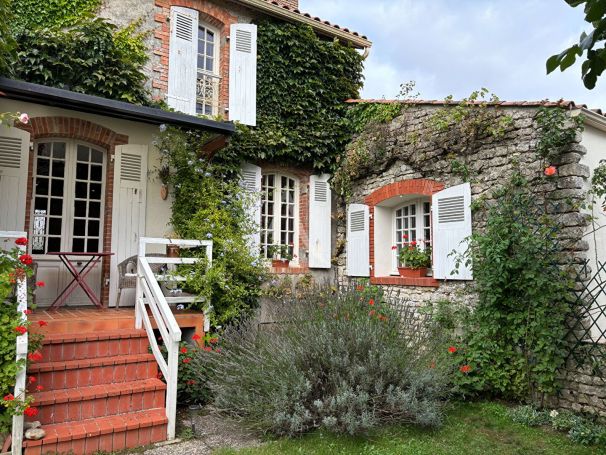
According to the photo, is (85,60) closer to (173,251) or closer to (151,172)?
(151,172)

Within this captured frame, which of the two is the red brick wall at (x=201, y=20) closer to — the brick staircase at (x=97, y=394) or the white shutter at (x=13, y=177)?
the white shutter at (x=13, y=177)

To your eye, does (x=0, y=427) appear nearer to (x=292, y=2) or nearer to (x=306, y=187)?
(x=306, y=187)

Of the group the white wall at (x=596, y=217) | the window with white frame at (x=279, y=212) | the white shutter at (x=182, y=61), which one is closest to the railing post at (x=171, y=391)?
the window with white frame at (x=279, y=212)

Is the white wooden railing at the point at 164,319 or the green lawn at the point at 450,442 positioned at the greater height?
the white wooden railing at the point at 164,319

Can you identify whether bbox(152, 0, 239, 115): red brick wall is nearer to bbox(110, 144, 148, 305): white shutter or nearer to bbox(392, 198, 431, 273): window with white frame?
bbox(110, 144, 148, 305): white shutter

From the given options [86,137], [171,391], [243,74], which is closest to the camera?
[171,391]

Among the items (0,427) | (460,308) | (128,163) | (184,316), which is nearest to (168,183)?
(128,163)

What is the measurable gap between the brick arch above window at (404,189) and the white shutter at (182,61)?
340 cm

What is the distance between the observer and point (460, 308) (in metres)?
6.36

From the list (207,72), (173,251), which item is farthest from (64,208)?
(207,72)

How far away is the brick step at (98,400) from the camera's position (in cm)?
400

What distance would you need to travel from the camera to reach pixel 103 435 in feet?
12.9

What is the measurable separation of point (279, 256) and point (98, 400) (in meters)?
4.46

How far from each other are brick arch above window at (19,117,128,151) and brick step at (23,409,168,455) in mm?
4045
